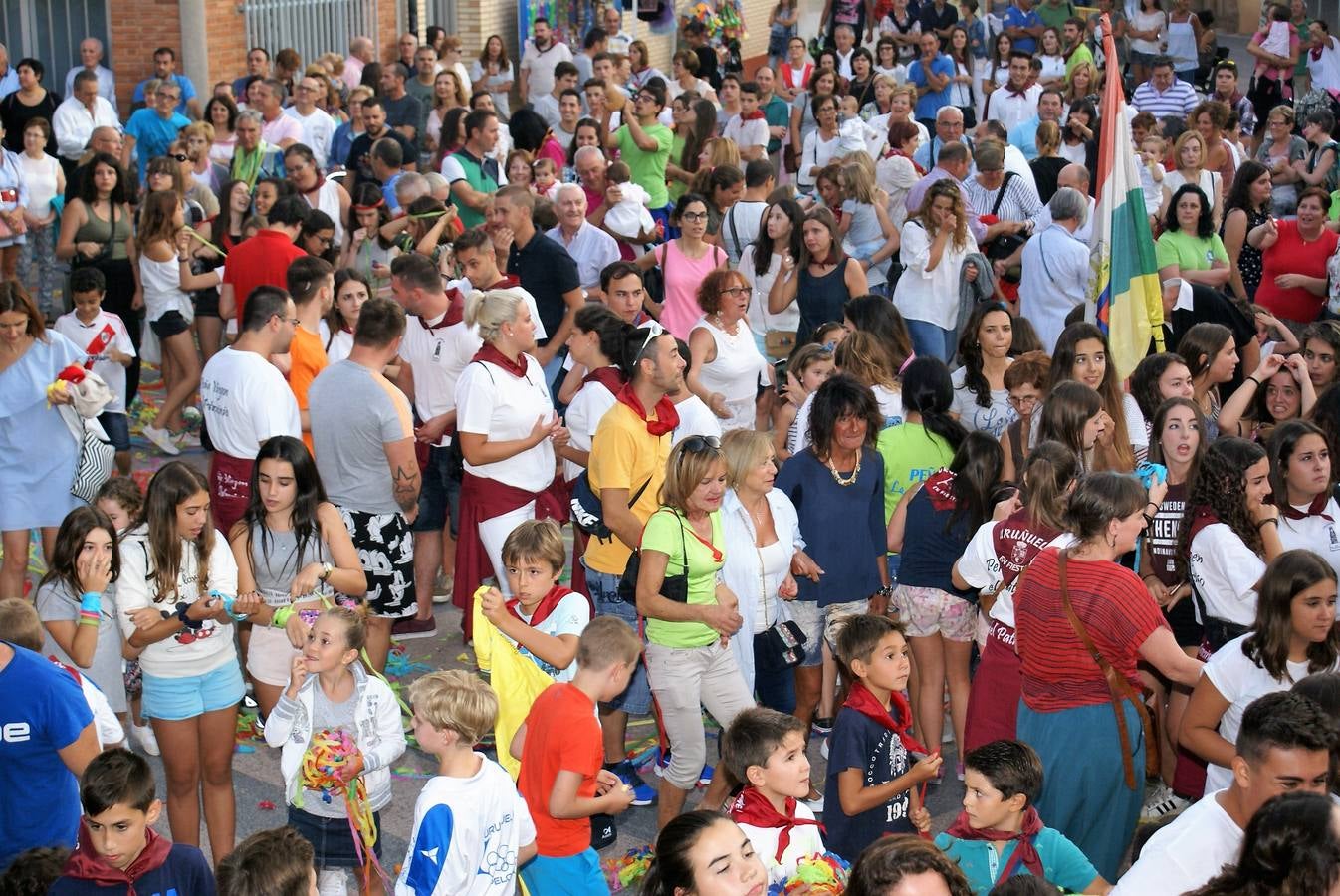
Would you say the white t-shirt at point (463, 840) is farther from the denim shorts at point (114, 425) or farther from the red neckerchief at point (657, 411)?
the denim shorts at point (114, 425)

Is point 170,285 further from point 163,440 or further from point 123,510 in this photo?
point 123,510

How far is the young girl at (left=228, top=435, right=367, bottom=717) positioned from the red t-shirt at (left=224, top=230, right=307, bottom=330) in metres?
3.56

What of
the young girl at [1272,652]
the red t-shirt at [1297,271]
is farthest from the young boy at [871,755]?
the red t-shirt at [1297,271]

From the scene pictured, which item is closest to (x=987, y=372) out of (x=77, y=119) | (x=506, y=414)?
(x=506, y=414)

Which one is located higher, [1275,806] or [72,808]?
[1275,806]

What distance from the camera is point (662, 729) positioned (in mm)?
6969

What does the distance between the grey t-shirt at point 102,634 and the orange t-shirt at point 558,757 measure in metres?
1.88

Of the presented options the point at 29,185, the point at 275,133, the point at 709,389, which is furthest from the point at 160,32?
the point at 709,389

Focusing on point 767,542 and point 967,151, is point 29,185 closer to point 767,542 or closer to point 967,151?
point 967,151

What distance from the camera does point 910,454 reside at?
292 inches

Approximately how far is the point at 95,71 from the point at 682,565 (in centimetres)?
1229

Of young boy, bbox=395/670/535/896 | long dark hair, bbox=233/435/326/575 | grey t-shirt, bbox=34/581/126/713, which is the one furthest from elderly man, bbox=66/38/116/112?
young boy, bbox=395/670/535/896

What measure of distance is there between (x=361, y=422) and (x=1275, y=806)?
15.5 ft

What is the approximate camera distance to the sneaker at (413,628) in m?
8.89
